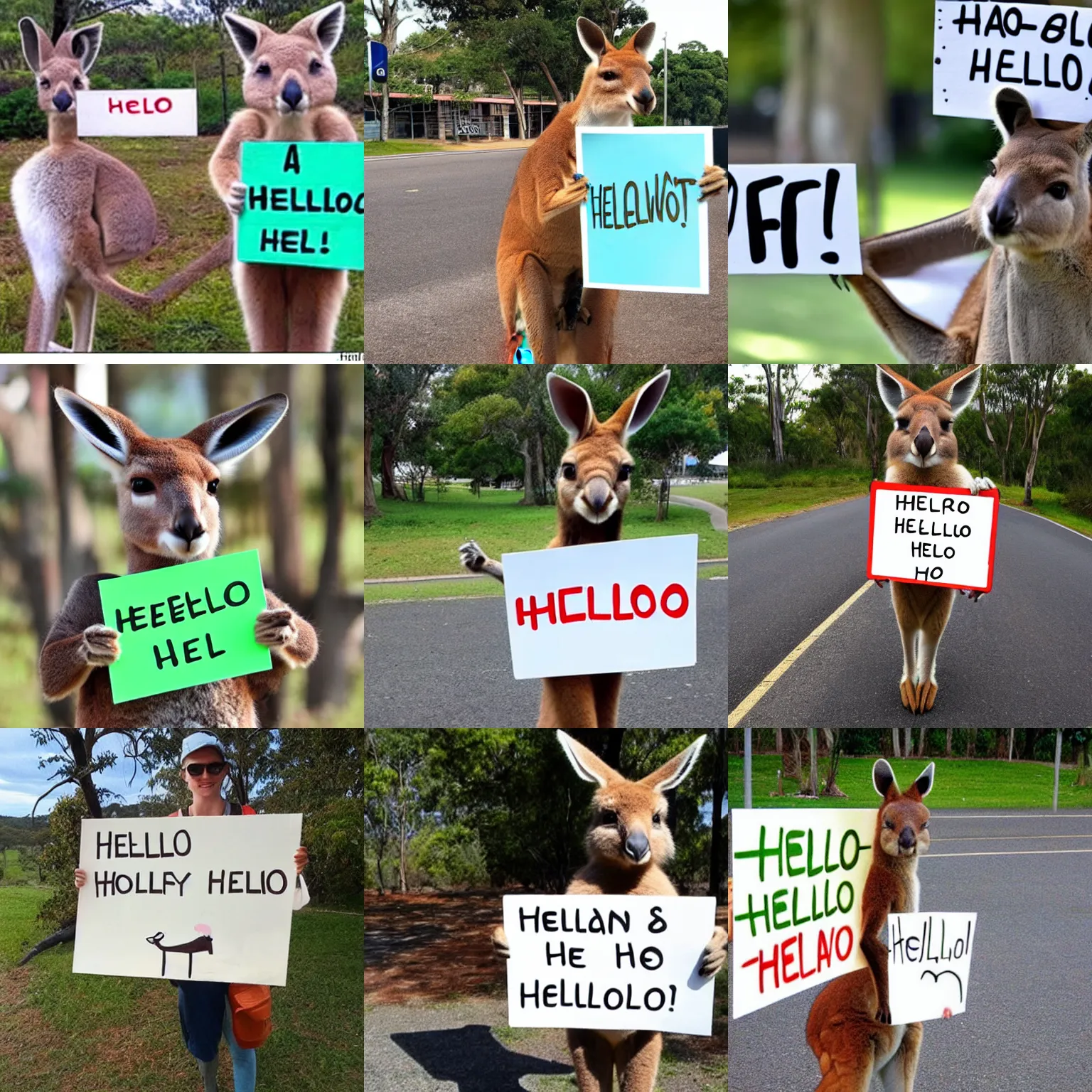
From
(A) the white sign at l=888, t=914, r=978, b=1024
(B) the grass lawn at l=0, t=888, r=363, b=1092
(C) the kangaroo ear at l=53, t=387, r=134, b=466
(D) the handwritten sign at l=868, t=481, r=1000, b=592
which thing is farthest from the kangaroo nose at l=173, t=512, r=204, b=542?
(A) the white sign at l=888, t=914, r=978, b=1024

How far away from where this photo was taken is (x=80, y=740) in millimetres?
4367

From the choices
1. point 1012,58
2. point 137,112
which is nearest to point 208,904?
point 137,112

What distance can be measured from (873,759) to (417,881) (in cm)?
160

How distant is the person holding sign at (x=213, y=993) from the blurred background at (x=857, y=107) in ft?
7.27

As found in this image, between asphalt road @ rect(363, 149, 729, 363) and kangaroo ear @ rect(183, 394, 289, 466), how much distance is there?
15.2 inches

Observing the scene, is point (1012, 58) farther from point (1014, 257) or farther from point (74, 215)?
point (74, 215)

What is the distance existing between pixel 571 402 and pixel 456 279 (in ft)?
1.80

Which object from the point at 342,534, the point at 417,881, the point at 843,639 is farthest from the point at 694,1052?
the point at 342,534

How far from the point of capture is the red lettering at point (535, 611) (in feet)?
13.9

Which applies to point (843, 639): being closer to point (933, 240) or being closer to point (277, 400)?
point (933, 240)

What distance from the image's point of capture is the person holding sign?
437 cm

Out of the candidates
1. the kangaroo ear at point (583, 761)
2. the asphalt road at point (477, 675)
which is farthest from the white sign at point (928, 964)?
the kangaroo ear at point (583, 761)

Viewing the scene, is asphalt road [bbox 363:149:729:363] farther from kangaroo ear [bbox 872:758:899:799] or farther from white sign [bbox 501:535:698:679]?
kangaroo ear [bbox 872:758:899:799]

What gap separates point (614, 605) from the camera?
4.24m
